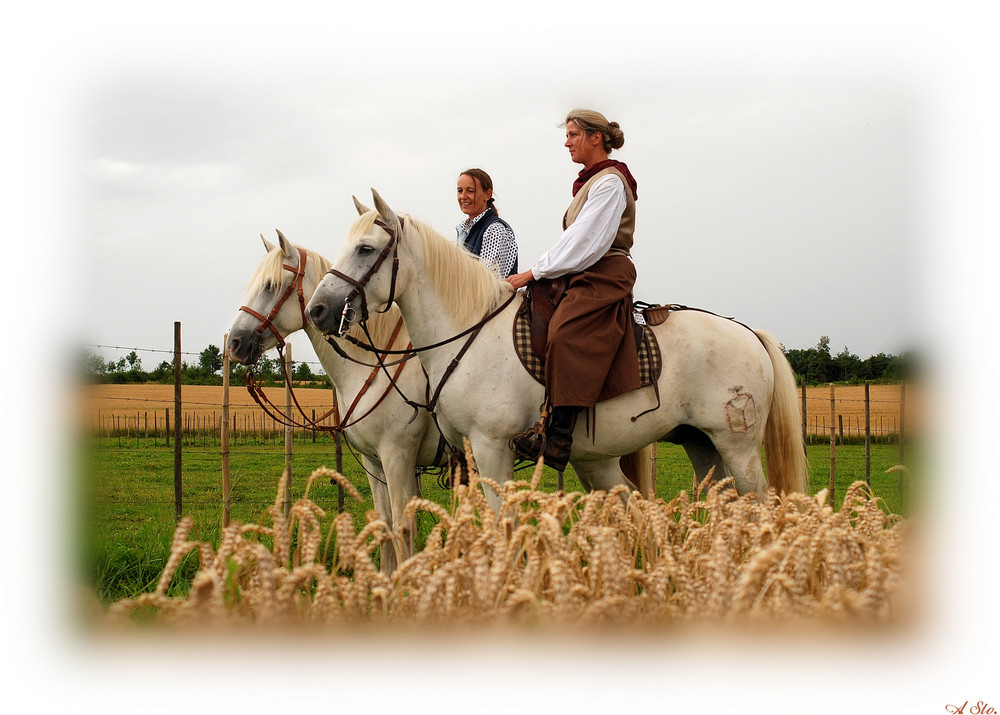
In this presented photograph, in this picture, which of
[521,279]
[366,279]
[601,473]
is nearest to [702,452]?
[601,473]

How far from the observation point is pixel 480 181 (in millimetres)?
5922

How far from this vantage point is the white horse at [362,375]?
4988 millimetres

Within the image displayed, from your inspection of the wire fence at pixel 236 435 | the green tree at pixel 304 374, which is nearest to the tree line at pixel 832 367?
the wire fence at pixel 236 435

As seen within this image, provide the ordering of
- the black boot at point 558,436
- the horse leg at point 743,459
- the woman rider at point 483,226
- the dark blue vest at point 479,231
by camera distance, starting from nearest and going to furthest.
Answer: the black boot at point 558,436 < the horse leg at point 743,459 < the woman rider at point 483,226 < the dark blue vest at point 479,231

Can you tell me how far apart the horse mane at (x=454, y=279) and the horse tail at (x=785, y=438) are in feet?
6.36

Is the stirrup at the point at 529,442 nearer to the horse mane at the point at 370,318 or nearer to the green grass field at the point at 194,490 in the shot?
the horse mane at the point at 370,318

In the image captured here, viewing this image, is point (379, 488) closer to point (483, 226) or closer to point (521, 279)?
point (521, 279)

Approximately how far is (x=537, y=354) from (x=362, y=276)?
1.10m

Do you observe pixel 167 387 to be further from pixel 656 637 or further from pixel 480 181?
pixel 656 637

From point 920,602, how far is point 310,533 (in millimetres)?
1931

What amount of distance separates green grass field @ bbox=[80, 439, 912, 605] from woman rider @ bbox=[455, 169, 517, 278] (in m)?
2.17

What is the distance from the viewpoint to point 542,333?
14.7 feet

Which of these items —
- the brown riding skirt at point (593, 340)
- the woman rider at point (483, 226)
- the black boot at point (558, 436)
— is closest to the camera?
the brown riding skirt at point (593, 340)

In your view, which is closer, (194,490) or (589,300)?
(589,300)
